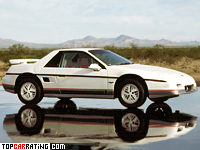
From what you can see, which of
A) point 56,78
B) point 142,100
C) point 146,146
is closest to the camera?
point 146,146

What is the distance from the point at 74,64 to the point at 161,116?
3.27 metres

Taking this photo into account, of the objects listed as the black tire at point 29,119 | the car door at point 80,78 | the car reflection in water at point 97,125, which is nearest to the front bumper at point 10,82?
the black tire at point 29,119

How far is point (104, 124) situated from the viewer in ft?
30.0

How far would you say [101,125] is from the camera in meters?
9.02

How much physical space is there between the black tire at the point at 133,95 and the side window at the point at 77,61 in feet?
4.20

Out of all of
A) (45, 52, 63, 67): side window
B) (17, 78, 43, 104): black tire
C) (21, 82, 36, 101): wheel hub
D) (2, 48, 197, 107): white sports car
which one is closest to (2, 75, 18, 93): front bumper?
(2, 48, 197, 107): white sports car

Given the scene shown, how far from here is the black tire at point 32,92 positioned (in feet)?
40.8

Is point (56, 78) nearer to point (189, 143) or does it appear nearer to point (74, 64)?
point (74, 64)

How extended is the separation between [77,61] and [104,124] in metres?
3.65

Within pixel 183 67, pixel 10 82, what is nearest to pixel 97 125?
pixel 10 82

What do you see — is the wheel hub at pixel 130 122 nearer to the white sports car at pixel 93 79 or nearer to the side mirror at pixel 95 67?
the white sports car at pixel 93 79

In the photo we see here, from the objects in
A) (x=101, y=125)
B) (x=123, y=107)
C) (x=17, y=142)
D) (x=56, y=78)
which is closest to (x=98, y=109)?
(x=123, y=107)

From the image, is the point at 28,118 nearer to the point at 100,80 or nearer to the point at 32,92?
the point at 100,80

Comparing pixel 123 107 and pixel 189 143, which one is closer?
pixel 189 143
